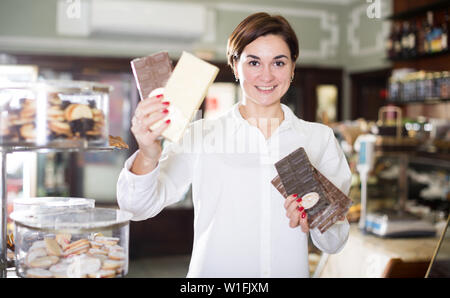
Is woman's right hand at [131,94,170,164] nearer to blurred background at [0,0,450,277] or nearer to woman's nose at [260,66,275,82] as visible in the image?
woman's nose at [260,66,275,82]

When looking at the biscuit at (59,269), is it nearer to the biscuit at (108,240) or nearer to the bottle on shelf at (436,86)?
the biscuit at (108,240)

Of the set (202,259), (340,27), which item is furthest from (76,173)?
(202,259)

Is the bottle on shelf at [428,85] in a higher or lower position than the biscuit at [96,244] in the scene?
higher

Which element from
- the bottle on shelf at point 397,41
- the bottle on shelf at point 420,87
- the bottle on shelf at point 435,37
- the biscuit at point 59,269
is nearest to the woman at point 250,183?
the biscuit at point 59,269

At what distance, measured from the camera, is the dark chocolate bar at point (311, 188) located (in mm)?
1082

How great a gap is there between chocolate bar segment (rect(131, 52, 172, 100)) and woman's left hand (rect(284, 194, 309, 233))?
0.38 metres

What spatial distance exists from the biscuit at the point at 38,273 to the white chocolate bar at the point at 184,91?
1.19ft

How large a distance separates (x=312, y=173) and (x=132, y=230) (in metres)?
4.35

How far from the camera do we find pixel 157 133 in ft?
3.23

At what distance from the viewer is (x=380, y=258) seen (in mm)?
2234

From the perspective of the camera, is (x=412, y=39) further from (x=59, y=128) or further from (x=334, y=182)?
(x=59, y=128)

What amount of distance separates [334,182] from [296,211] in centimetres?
23

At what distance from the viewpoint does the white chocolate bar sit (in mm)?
983

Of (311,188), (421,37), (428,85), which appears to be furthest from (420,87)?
(311,188)
